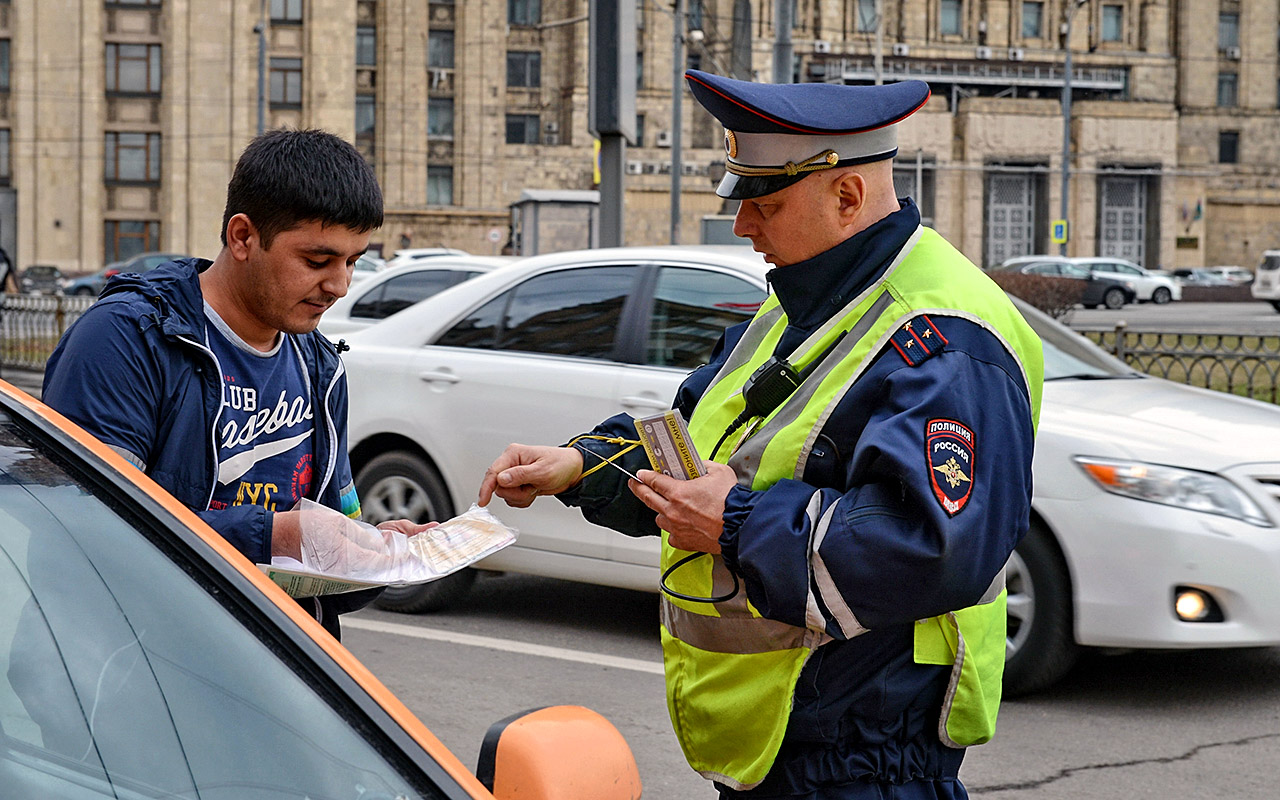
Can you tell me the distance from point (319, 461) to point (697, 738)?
32.8 inches

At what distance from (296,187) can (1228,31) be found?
253 feet

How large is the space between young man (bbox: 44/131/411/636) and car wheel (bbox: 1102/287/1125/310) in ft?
152

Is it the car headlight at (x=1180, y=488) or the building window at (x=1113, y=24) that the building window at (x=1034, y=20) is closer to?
the building window at (x=1113, y=24)

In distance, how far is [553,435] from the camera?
19.7ft

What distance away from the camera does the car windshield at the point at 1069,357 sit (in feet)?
19.7

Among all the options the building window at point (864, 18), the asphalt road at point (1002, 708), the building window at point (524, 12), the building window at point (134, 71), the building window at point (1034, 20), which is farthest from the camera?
the building window at point (1034, 20)

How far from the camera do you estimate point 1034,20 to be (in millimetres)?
70625

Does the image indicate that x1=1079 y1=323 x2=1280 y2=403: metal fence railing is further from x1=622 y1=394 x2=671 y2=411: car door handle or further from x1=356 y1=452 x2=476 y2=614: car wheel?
x1=356 y1=452 x2=476 y2=614: car wheel

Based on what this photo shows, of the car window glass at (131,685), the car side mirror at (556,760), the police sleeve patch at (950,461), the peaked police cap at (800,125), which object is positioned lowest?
the car side mirror at (556,760)

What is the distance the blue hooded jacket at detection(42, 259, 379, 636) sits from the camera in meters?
2.15

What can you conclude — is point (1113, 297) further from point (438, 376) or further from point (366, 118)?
point (438, 376)

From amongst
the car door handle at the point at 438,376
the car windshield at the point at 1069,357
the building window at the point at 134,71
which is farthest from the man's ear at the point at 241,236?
the building window at the point at 134,71

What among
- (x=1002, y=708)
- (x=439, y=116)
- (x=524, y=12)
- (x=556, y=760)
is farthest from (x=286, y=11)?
(x=556, y=760)

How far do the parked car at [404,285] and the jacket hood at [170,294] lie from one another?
760 cm
